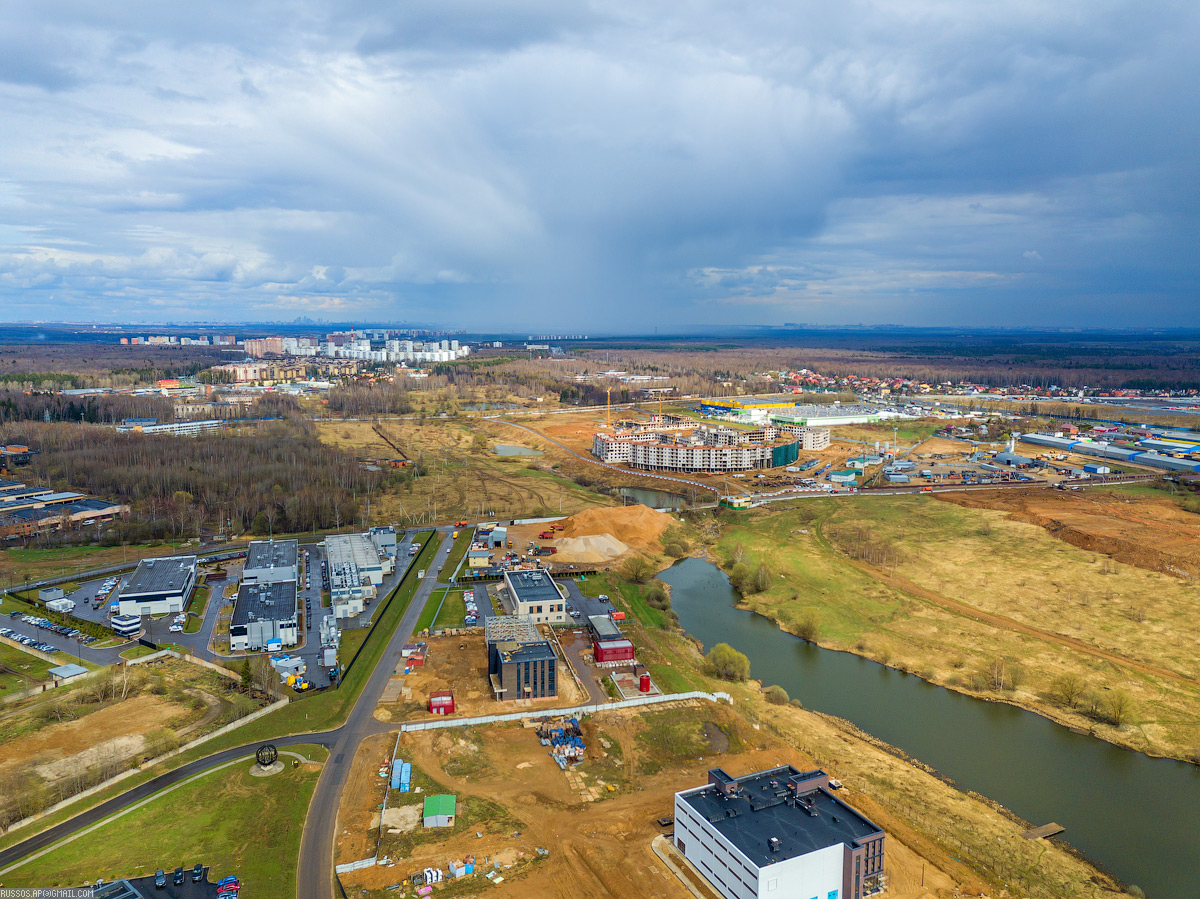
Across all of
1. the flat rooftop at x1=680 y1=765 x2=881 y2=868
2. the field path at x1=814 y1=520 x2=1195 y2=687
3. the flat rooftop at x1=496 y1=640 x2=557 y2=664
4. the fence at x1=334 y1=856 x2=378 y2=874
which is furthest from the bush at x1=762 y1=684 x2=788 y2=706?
the fence at x1=334 y1=856 x2=378 y2=874

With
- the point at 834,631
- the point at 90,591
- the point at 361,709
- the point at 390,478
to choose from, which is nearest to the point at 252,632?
the point at 361,709

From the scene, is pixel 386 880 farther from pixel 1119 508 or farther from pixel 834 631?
pixel 1119 508

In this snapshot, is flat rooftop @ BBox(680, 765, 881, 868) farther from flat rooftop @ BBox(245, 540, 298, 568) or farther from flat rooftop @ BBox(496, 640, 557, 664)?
flat rooftop @ BBox(245, 540, 298, 568)

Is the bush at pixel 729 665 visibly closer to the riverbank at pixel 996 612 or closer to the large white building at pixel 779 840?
the riverbank at pixel 996 612

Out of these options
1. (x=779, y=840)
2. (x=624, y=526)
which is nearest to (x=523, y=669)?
(x=779, y=840)

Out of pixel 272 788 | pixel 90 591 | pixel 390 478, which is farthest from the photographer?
pixel 390 478
